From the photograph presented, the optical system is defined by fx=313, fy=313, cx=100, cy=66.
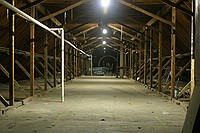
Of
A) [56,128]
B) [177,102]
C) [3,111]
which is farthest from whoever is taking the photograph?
[177,102]

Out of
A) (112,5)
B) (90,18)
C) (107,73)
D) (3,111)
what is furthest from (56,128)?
(107,73)

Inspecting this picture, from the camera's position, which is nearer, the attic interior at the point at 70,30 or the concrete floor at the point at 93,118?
the concrete floor at the point at 93,118

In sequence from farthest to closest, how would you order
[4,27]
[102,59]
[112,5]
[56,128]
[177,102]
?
[102,59] < [112,5] < [4,27] < [177,102] < [56,128]

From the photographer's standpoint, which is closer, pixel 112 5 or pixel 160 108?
pixel 160 108

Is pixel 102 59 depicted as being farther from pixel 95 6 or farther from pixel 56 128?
pixel 56 128

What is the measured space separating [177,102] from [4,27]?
15.9 feet

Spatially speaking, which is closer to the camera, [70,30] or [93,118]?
[93,118]

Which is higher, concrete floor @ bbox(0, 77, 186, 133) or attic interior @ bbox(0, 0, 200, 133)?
attic interior @ bbox(0, 0, 200, 133)

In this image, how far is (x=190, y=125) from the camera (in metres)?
2.40

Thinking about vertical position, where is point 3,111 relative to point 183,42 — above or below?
below

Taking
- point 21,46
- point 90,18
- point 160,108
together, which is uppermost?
point 90,18

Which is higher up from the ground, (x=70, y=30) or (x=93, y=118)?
(x=70, y=30)

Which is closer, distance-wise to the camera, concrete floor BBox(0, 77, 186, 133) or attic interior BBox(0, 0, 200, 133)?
concrete floor BBox(0, 77, 186, 133)

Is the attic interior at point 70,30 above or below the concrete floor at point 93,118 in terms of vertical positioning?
above
